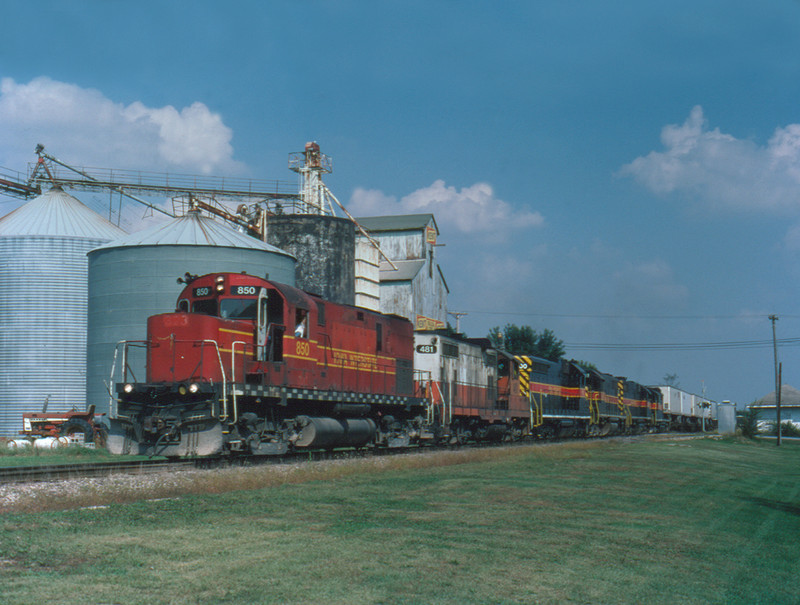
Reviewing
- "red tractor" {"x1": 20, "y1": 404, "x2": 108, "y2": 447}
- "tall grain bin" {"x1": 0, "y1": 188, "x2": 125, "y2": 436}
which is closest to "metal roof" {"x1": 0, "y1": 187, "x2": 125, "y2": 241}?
"tall grain bin" {"x1": 0, "y1": 188, "x2": 125, "y2": 436}

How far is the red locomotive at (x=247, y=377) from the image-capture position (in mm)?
15984

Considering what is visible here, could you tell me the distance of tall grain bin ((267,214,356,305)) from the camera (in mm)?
48688

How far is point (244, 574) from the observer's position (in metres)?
6.45

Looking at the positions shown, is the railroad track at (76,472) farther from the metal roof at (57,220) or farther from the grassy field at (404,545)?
the metal roof at (57,220)

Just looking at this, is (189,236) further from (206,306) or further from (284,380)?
(284,380)

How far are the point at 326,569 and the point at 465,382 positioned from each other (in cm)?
2230

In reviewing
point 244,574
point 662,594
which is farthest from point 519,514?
point 244,574

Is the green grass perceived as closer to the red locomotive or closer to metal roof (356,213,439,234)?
the red locomotive

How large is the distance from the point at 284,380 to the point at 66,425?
58.7 ft

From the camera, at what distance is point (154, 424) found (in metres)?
16.0

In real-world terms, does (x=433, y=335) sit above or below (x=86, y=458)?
above

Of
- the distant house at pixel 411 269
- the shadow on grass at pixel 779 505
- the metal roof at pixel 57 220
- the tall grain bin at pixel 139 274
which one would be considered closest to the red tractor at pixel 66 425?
the tall grain bin at pixel 139 274

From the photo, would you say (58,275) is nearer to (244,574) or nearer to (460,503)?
(460,503)

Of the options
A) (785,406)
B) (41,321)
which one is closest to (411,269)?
(41,321)
